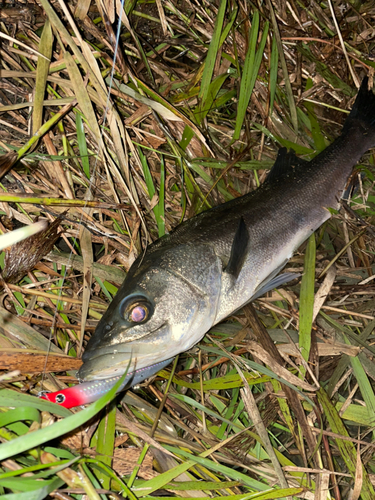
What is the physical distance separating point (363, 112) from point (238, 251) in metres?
1.80

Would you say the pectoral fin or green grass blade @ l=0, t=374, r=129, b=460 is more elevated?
green grass blade @ l=0, t=374, r=129, b=460

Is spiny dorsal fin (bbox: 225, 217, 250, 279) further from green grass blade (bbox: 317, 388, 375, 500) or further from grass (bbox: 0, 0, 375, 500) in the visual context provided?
green grass blade (bbox: 317, 388, 375, 500)

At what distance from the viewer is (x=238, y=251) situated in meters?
2.69

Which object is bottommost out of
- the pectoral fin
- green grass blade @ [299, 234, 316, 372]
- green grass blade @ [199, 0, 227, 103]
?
green grass blade @ [299, 234, 316, 372]

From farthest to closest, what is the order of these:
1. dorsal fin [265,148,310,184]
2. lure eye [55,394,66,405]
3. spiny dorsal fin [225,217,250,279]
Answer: dorsal fin [265,148,310,184], spiny dorsal fin [225,217,250,279], lure eye [55,394,66,405]

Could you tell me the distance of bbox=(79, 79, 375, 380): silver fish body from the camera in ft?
8.04

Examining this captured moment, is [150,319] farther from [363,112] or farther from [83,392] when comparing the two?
Result: [363,112]

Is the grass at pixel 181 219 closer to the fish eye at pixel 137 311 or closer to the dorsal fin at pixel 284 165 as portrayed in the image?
the dorsal fin at pixel 284 165

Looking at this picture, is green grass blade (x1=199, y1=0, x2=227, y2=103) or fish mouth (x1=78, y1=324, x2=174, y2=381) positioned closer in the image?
fish mouth (x1=78, y1=324, x2=174, y2=381)

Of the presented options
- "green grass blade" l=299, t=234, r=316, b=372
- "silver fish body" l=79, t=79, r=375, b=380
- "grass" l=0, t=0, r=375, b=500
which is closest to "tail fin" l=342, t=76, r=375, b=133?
"silver fish body" l=79, t=79, r=375, b=380

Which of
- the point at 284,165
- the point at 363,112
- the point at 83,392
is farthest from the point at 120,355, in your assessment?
the point at 363,112

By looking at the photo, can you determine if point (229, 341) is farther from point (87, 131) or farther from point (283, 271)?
point (87, 131)

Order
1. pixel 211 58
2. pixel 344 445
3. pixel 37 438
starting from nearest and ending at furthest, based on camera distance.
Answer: pixel 37 438
pixel 344 445
pixel 211 58

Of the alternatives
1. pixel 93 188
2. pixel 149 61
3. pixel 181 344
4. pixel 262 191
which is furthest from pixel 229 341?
pixel 149 61
